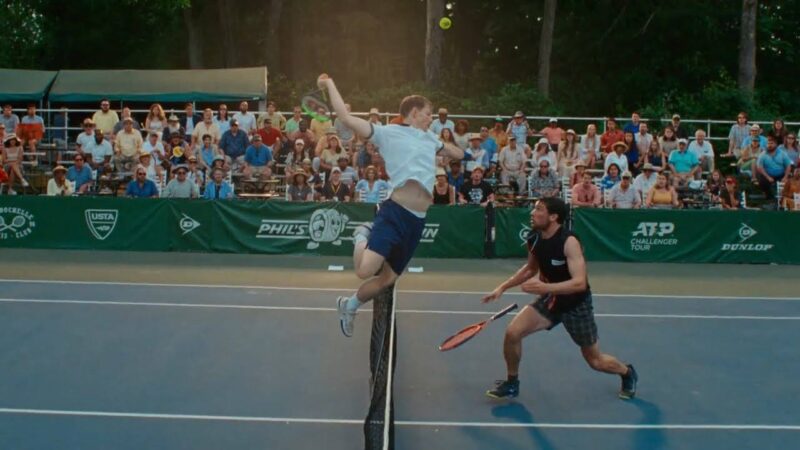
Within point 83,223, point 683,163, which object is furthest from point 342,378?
point 683,163

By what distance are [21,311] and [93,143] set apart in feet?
37.4

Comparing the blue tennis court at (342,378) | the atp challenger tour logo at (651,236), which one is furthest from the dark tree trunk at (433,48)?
the blue tennis court at (342,378)

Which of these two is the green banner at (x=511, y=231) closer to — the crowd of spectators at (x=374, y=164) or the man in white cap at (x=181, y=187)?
the crowd of spectators at (x=374, y=164)

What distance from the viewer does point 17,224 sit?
72.5ft

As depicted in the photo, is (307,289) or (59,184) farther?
(59,184)

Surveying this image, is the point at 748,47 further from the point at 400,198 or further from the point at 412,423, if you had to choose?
the point at 412,423

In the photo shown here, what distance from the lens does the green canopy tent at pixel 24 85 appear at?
31.9 meters

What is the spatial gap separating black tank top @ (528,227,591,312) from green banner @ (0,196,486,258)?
11.7 m

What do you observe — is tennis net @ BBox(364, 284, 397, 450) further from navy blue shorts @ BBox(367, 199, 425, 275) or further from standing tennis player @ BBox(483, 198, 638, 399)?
standing tennis player @ BBox(483, 198, 638, 399)

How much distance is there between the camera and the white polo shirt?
9180 millimetres

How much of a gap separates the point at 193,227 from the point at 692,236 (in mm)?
10003

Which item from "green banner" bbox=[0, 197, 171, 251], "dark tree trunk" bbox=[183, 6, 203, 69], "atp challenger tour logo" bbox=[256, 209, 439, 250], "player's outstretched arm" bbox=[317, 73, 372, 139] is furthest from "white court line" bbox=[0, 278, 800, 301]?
"dark tree trunk" bbox=[183, 6, 203, 69]

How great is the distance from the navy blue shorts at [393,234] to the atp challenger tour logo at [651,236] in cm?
1349

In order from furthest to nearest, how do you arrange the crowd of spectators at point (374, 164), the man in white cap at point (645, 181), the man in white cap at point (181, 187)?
the man in white cap at point (645, 181) → the crowd of spectators at point (374, 164) → the man in white cap at point (181, 187)
